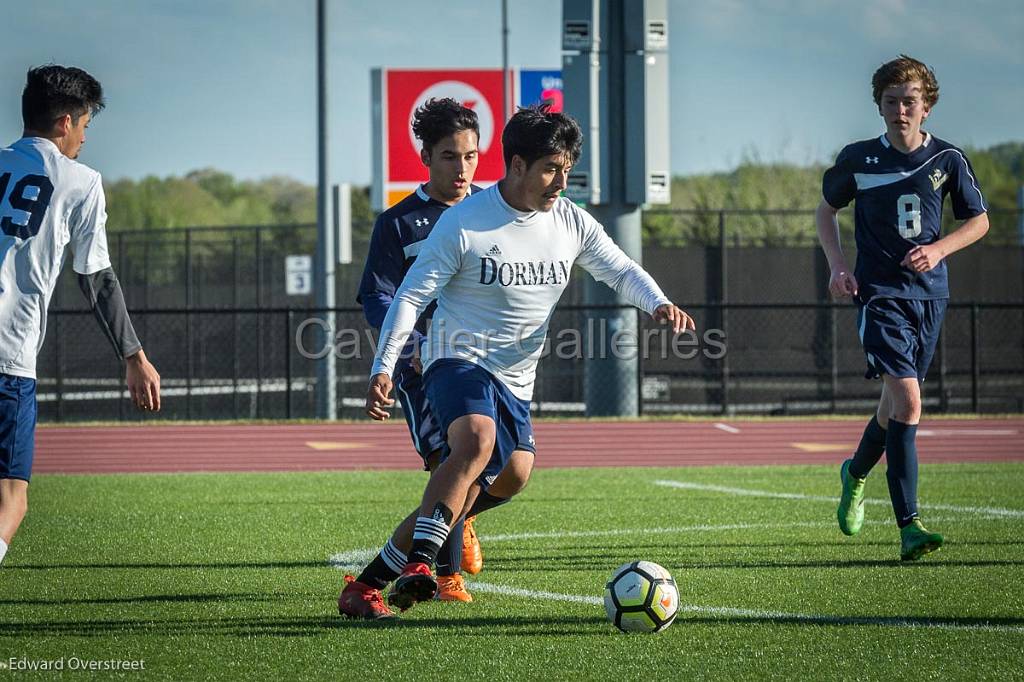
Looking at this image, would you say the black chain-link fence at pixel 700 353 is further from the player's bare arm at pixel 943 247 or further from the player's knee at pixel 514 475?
the player's knee at pixel 514 475

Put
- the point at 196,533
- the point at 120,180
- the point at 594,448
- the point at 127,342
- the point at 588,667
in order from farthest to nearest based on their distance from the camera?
the point at 120,180, the point at 594,448, the point at 196,533, the point at 127,342, the point at 588,667

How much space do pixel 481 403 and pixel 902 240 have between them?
2.64 m

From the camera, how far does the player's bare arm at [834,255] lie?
260 inches

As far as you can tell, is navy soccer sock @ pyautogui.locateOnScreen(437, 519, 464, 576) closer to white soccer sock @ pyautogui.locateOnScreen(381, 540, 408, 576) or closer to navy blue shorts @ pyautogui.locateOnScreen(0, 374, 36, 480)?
white soccer sock @ pyautogui.locateOnScreen(381, 540, 408, 576)

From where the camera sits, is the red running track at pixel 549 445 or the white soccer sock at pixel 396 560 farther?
the red running track at pixel 549 445

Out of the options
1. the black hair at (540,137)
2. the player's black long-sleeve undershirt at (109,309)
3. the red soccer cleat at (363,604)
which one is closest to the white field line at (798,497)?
the black hair at (540,137)

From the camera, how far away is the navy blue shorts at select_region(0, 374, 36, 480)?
4.73m

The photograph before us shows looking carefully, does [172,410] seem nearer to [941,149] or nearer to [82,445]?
[82,445]

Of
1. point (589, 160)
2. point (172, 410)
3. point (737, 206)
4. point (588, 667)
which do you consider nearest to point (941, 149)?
point (588, 667)

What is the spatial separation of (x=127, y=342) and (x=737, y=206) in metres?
50.4

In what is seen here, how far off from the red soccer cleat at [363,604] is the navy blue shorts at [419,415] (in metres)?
0.60

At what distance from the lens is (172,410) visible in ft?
78.3

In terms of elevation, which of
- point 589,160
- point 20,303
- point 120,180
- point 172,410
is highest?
point 120,180

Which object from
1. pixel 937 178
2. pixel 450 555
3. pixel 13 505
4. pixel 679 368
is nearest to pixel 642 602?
pixel 450 555
